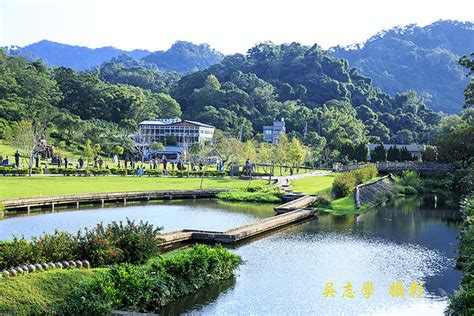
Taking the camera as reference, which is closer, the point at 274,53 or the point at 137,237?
the point at 137,237

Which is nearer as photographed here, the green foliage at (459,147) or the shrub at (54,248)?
the shrub at (54,248)

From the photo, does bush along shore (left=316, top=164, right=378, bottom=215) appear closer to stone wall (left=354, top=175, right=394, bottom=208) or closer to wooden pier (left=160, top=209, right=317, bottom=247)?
stone wall (left=354, top=175, right=394, bottom=208)

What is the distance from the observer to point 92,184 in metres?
46.4

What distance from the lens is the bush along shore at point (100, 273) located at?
546 inches

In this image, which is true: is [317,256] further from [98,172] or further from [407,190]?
[407,190]

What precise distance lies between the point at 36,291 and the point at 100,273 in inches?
76.1

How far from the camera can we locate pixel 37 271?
49.3ft

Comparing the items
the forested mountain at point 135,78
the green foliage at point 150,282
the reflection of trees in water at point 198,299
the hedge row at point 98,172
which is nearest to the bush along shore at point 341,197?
the hedge row at point 98,172

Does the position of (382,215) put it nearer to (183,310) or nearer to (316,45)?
(183,310)

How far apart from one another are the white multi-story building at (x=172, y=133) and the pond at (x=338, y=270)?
63.3 meters

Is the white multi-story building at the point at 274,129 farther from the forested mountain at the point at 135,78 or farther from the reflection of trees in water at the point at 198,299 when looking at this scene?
the reflection of trees in water at the point at 198,299

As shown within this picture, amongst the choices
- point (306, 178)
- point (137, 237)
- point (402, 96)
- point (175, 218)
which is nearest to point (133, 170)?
point (306, 178)

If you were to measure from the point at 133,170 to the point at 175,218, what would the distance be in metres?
22.9

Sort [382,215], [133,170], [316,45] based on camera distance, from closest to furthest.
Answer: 1. [382,215]
2. [133,170]
3. [316,45]
